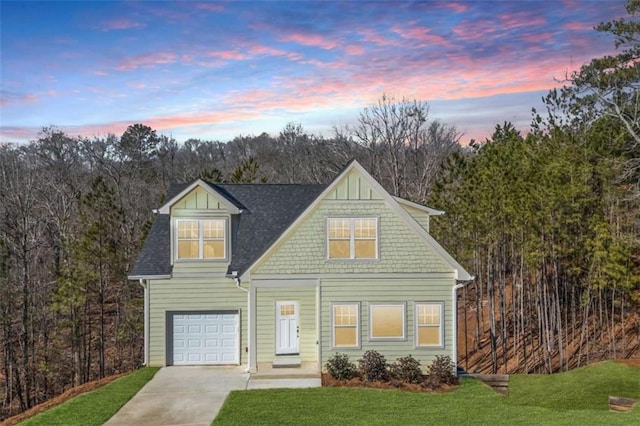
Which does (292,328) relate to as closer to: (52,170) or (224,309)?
(224,309)

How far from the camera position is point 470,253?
90.6 ft

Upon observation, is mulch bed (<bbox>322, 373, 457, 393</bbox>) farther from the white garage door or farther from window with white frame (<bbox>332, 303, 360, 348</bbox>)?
the white garage door

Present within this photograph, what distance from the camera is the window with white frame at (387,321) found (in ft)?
58.4

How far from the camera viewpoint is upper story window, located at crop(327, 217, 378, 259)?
59.5ft

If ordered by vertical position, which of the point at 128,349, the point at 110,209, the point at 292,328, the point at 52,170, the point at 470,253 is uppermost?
the point at 52,170

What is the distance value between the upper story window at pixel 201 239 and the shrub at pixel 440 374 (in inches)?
312

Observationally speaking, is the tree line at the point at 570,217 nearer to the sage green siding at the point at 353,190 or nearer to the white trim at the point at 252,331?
the sage green siding at the point at 353,190

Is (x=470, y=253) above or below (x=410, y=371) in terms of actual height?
above

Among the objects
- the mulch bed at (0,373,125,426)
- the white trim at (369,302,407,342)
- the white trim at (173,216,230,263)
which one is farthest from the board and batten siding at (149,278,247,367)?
the white trim at (369,302,407,342)

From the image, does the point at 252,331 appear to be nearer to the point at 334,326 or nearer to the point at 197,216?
the point at 334,326

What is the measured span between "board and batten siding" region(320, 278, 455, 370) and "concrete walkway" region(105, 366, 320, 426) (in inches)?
72.9

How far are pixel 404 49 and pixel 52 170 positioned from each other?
31962 millimetres

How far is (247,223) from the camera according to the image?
21.0m

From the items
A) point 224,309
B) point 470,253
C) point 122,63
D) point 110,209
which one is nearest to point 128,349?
point 110,209
